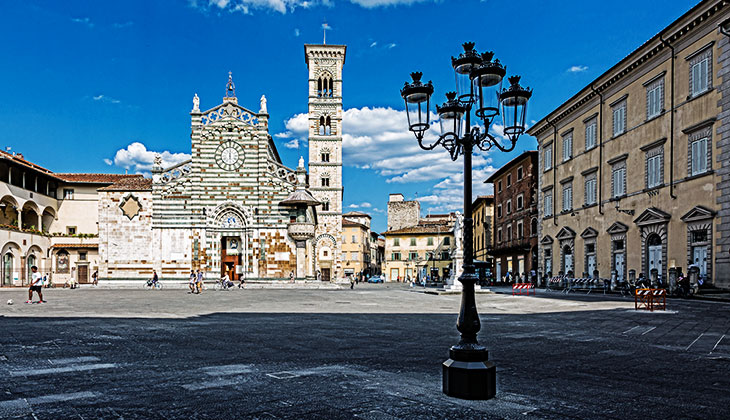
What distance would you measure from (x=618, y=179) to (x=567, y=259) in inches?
320

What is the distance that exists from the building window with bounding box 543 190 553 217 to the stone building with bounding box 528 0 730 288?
970mm

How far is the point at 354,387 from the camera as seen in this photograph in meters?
6.20

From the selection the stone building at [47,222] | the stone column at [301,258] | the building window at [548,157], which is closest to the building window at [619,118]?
the building window at [548,157]

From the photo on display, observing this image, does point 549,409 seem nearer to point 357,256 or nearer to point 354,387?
point 354,387

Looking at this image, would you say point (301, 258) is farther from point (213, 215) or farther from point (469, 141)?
point (469, 141)

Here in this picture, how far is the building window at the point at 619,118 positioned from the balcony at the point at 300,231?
2265 centimetres

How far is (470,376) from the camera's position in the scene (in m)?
5.60

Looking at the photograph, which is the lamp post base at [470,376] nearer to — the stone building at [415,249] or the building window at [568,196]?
the building window at [568,196]

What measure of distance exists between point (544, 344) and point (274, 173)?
36512 mm

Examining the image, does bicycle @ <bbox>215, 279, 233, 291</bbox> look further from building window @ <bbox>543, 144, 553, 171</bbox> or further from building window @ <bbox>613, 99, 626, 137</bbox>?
building window @ <bbox>613, 99, 626, 137</bbox>

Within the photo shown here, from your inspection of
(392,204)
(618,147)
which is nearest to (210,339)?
(618,147)

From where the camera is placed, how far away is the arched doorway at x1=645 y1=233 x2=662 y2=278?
25.4 meters

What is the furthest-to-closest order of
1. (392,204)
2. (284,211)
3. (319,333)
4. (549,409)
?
1. (392,204)
2. (284,211)
3. (319,333)
4. (549,409)

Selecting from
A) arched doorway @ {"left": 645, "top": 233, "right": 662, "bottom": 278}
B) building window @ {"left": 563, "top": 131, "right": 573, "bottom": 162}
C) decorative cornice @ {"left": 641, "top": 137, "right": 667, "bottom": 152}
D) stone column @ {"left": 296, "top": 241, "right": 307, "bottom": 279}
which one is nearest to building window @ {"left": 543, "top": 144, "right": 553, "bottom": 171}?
building window @ {"left": 563, "top": 131, "right": 573, "bottom": 162}
